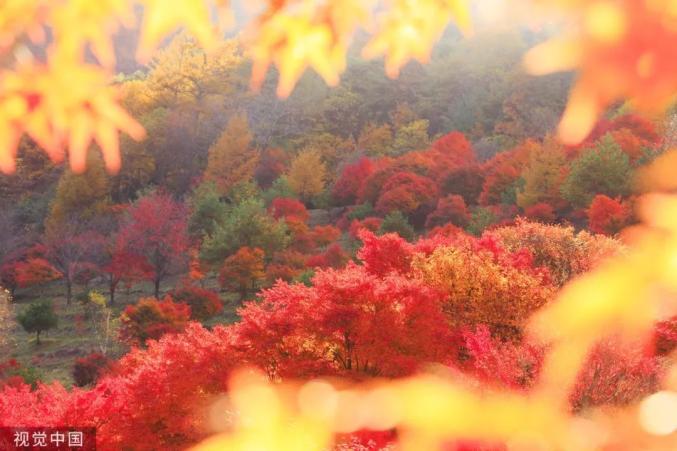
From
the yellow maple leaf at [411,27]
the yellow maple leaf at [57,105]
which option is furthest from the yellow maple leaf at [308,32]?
the yellow maple leaf at [57,105]

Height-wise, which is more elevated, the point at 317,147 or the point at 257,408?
the point at 317,147

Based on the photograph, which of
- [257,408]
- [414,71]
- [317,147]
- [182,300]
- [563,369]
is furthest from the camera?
[414,71]

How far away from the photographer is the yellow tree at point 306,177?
4238 centimetres

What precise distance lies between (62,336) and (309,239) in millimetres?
12829

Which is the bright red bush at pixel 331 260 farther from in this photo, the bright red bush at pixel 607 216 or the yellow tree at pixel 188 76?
the yellow tree at pixel 188 76

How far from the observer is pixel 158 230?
1244 inches

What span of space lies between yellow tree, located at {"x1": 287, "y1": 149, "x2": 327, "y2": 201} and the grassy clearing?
1300 centimetres

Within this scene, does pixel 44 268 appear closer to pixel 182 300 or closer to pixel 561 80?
pixel 182 300

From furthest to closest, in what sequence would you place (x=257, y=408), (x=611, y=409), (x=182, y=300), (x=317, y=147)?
(x=317, y=147), (x=182, y=300), (x=257, y=408), (x=611, y=409)

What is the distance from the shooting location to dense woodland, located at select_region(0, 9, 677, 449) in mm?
9641

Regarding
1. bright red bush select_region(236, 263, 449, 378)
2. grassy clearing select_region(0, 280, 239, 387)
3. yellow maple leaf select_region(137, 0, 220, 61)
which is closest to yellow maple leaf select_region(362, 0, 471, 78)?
yellow maple leaf select_region(137, 0, 220, 61)

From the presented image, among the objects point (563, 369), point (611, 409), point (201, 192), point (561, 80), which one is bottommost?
point (611, 409)

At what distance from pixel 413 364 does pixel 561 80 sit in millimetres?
51735

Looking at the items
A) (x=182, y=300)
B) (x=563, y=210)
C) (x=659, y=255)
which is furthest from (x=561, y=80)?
(x=659, y=255)
